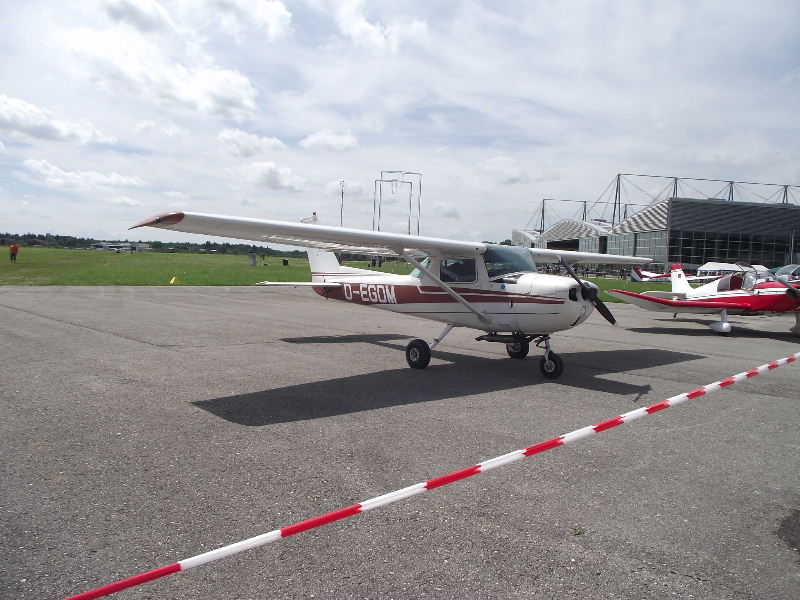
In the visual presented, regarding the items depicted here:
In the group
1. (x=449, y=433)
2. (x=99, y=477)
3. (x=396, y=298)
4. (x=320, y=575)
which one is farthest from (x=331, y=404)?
(x=396, y=298)

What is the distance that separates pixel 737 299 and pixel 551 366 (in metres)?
9.97

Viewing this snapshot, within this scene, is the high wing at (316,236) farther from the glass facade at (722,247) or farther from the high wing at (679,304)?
the glass facade at (722,247)

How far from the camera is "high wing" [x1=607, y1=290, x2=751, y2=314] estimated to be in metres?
15.5

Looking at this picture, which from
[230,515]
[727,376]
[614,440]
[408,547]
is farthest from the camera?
[727,376]

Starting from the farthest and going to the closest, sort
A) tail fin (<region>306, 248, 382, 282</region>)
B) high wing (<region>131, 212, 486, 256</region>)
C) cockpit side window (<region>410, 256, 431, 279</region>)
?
1. tail fin (<region>306, 248, 382, 282</region>)
2. cockpit side window (<region>410, 256, 431, 279</region>)
3. high wing (<region>131, 212, 486, 256</region>)

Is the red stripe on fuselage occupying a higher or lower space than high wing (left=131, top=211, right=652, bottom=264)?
lower

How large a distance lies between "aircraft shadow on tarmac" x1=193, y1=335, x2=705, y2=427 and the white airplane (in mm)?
499

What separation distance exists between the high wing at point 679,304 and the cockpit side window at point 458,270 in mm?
7230

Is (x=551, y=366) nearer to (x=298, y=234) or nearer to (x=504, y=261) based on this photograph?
(x=504, y=261)

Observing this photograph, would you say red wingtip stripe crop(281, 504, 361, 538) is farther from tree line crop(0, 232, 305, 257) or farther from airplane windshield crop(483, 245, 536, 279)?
tree line crop(0, 232, 305, 257)

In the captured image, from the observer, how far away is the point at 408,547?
3.39m

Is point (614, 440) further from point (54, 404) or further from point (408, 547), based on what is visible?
point (54, 404)

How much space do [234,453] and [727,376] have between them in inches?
325

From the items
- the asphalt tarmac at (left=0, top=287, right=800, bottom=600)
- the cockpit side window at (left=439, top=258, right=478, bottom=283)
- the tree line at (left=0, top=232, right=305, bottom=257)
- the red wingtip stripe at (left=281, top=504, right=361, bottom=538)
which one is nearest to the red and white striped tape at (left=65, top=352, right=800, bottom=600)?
the red wingtip stripe at (left=281, top=504, right=361, bottom=538)
